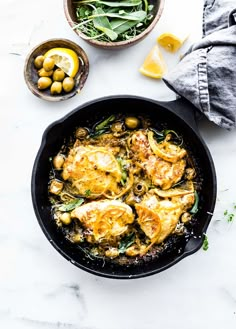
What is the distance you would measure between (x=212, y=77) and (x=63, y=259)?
1.31 m

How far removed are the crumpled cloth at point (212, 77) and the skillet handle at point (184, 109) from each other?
50 millimetres

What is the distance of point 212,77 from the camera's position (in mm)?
3623

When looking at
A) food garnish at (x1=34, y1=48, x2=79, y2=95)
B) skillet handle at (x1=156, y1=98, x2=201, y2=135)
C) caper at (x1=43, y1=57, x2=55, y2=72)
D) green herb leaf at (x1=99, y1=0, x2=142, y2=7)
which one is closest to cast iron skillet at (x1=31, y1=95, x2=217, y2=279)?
skillet handle at (x1=156, y1=98, x2=201, y2=135)

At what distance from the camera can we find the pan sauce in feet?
12.2

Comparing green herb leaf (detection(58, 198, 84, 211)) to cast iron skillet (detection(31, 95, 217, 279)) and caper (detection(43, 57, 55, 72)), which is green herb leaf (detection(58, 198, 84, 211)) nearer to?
cast iron skillet (detection(31, 95, 217, 279))

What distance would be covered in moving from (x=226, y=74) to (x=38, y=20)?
1.15 meters

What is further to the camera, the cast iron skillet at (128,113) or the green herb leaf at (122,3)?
Result: the green herb leaf at (122,3)

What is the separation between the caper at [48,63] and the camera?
3875mm

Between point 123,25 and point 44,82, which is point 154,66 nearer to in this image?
point 123,25

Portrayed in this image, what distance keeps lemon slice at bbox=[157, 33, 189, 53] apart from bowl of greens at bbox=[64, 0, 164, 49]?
0.13 meters

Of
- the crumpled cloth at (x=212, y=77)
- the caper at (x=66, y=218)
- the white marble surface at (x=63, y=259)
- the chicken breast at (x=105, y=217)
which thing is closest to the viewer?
the crumpled cloth at (x=212, y=77)

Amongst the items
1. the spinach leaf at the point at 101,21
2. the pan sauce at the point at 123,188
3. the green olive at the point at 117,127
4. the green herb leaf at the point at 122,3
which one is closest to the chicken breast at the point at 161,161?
the pan sauce at the point at 123,188

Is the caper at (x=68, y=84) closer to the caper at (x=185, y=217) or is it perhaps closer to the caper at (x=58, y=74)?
the caper at (x=58, y=74)

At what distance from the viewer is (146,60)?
3936mm
